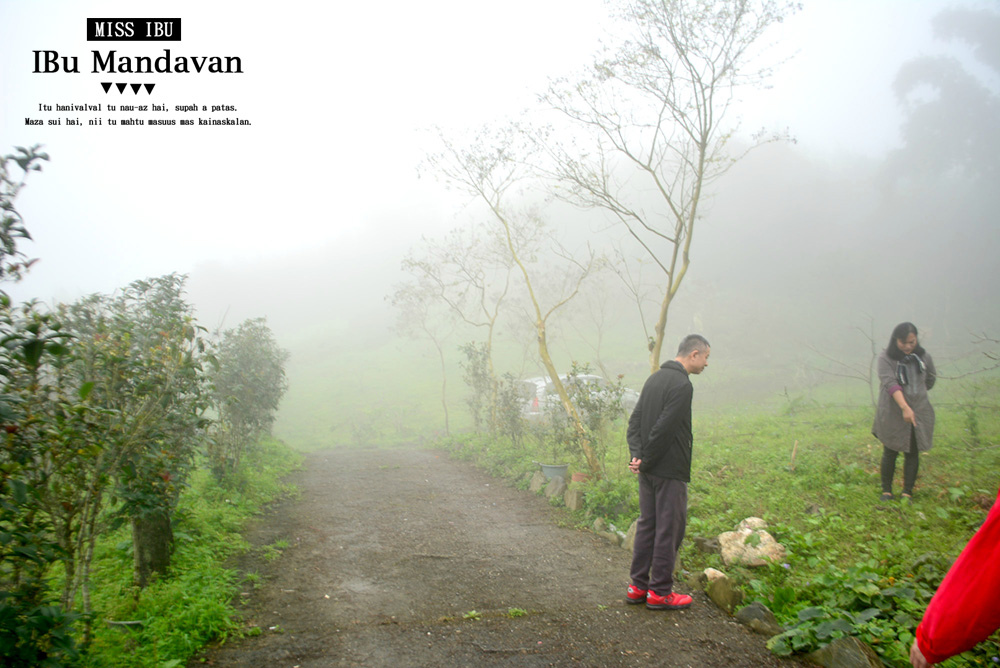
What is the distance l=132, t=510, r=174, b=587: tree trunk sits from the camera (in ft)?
14.1

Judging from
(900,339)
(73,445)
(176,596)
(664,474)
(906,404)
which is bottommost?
(176,596)

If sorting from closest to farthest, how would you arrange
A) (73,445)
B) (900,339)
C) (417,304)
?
1. (73,445)
2. (900,339)
3. (417,304)

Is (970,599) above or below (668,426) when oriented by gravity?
below

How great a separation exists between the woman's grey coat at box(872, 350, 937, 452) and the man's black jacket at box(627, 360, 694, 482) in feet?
9.03

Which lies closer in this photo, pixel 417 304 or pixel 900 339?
pixel 900 339

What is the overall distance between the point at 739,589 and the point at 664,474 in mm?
1014

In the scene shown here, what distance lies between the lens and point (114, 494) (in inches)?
140

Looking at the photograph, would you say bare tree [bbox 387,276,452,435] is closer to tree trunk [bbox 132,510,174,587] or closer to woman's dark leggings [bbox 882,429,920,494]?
tree trunk [bbox 132,510,174,587]

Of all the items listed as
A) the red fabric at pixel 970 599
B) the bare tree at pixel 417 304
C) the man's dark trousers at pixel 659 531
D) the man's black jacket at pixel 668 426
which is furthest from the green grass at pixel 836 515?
the bare tree at pixel 417 304

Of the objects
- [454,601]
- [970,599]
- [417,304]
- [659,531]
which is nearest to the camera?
[970,599]

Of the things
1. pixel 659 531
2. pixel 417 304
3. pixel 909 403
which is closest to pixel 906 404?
pixel 909 403

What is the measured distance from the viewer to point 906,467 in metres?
5.50

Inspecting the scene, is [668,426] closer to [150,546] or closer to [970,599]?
[970,599]

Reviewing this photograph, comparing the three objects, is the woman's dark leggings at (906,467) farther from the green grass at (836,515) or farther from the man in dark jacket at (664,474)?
the man in dark jacket at (664,474)
